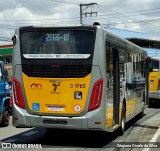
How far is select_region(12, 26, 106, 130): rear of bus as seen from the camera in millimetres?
10203

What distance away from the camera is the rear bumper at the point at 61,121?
10.1 metres

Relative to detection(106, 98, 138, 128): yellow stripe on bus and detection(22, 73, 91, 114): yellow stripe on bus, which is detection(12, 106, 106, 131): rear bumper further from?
detection(106, 98, 138, 128): yellow stripe on bus

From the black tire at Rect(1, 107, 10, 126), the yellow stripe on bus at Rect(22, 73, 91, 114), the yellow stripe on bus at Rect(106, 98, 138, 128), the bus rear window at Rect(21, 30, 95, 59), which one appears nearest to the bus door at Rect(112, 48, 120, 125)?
the yellow stripe on bus at Rect(106, 98, 138, 128)

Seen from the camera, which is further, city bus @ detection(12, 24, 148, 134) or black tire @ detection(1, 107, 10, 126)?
black tire @ detection(1, 107, 10, 126)

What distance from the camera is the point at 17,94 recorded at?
1071cm

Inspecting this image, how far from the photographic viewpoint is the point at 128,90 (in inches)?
550

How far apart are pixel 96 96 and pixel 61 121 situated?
3.45 ft

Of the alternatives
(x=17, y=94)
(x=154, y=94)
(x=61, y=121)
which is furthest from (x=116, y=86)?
(x=154, y=94)

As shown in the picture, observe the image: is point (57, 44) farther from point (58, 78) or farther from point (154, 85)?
point (154, 85)

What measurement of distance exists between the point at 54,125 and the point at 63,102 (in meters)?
0.60

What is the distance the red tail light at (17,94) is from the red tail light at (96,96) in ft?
5.77

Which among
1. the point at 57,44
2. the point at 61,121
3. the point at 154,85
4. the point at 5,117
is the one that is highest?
the point at 57,44

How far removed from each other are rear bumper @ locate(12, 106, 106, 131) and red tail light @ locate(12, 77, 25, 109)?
13 cm

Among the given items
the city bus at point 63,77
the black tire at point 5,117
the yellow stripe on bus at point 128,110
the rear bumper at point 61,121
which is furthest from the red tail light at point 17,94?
the black tire at point 5,117
